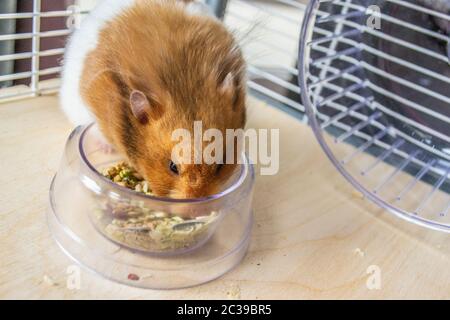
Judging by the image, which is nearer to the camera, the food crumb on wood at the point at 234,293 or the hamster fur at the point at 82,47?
the food crumb on wood at the point at 234,293

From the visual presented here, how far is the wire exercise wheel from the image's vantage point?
3.06ft

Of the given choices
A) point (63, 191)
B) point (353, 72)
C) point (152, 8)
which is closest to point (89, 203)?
point (63, 191)

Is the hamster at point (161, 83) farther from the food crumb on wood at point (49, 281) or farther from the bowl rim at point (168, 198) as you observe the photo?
the food crumb on wood at point (49, 281)

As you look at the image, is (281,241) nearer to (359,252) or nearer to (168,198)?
(359,252)

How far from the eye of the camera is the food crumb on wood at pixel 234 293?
74 cm

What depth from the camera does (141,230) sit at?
761mm

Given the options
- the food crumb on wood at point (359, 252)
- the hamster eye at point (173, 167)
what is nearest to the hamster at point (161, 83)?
the hamster eye at point (173, 167)

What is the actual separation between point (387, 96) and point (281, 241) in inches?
16.6

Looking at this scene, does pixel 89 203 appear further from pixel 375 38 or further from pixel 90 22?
pixel 375 38

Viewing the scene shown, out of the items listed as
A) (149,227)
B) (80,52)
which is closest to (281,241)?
(149,227)

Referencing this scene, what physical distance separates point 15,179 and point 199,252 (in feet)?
1.18

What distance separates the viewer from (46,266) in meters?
0.73

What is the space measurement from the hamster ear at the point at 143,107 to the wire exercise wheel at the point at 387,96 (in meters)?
0.31

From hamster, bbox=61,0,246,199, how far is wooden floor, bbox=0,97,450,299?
0.51 feet
